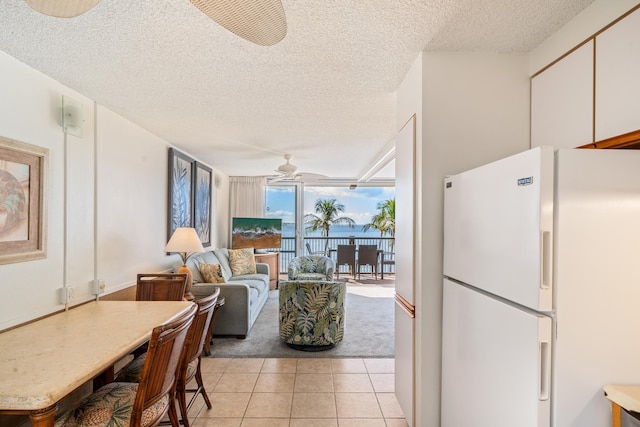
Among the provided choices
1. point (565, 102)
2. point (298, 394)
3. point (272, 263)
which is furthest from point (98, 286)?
point (272, 263)

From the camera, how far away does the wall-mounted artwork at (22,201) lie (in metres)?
1.90

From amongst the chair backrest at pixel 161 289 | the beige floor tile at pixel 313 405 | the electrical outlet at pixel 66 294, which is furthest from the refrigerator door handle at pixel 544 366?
the electrical outlet at pixel 66 294

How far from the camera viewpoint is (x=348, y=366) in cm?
319

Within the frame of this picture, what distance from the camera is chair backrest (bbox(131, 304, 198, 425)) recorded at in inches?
56.6

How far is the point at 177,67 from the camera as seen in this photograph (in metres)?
2.13

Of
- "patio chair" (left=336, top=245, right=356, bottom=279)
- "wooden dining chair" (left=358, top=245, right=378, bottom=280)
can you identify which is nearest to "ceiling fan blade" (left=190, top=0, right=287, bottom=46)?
"patio chair" (left=336, top=245, right=356, bottom=279)

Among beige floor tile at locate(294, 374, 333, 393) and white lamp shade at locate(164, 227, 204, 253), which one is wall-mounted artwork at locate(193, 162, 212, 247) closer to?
white lamp shade at locate(164, 227, 204, 253)

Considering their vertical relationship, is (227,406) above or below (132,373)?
below

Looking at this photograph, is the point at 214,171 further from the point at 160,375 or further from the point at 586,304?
the point at 586,304

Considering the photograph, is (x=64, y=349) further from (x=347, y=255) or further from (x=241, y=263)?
(x=347, y=255)

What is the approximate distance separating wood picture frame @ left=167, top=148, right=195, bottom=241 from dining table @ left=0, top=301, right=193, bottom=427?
181cm

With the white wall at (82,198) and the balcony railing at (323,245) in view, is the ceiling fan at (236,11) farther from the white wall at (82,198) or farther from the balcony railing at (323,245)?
the balcony railing at (323,245)

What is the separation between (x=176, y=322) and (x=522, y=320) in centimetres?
147

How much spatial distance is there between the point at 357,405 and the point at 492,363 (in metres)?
1.49
